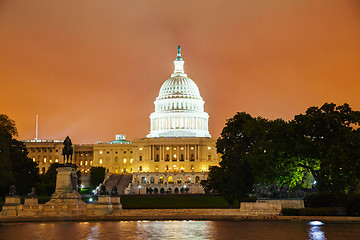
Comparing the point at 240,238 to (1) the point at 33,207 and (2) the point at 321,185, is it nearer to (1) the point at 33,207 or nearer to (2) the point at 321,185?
(2) the point at 321,185

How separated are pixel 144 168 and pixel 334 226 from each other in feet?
453

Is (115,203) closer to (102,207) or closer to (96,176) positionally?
(102,207)

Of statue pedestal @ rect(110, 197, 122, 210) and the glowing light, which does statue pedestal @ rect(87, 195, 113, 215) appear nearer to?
statue pedestal @ rect(110, 197, 122, 210)

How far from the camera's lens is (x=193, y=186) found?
485 ft

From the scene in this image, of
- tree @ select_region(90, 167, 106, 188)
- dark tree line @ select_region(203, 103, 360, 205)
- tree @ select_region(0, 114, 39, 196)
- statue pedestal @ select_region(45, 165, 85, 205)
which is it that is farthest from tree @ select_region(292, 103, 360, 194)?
tree @ select_region(90, 167, 106, 188)

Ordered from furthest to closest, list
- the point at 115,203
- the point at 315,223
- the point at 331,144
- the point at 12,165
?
1. the point at 12,165
2. the point at 115,203
3. the point at 331,144
4. the point at 315,223

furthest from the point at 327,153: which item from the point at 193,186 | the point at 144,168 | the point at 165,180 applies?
the point at 144,168

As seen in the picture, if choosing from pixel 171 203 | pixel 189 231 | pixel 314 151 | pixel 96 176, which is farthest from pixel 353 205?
pixel 96 176

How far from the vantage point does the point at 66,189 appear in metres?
64.9

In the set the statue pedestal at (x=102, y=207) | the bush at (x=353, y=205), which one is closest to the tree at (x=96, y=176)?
the statue pedestal at (x=102, y=207)

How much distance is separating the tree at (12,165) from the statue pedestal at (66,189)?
60.8ft

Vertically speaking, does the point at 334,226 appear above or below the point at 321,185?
below

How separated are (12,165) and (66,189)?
30913mm

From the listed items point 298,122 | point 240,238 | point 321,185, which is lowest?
point 240,238
